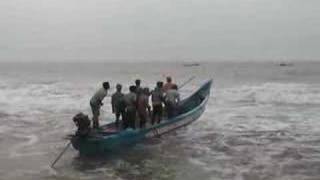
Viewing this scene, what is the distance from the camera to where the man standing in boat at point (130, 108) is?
16.8 meters

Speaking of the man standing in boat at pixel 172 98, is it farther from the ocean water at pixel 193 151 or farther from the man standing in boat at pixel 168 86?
the ocean water at pixel 193 151

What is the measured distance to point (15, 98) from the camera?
126ft

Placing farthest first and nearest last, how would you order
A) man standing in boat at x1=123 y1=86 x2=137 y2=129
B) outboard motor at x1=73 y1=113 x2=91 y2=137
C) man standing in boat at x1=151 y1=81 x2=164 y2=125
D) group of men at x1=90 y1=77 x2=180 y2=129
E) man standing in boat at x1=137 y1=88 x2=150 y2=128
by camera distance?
man standing in boat at x1=151 y1=81 x2=164 y2=125 → man standing in boat at x1=137 y1=88 x2=150 y2=128 → man standing in boat at x1=123 y1=86 x2=137 y2=129 → group of men at x1=90 y1=77 x2=180 y2=129 → outboard motor at x1=73 y1=113 x2=91 y2=137

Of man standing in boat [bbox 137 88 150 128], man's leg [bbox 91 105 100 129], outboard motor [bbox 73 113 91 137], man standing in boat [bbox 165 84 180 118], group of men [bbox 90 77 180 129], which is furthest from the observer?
man standing in boat [bbox 165 84 180 118]

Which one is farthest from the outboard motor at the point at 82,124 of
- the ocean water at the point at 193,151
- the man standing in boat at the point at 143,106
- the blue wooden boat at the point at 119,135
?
the man standing in boat at the point at 143,106

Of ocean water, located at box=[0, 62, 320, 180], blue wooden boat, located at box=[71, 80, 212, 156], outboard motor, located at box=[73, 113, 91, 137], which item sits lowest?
ocean water, located at box=[0, 62, 320, 180]

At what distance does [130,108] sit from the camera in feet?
55.3

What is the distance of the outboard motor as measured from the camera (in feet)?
48.1

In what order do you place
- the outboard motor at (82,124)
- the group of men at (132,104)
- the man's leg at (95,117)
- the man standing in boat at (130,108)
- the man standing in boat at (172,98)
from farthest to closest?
the man standing in boat at (172,98), the man standing in boat at (130,108), the group of men at (132,104), the man's leg at (95,117), the outboard motor at (82,124)

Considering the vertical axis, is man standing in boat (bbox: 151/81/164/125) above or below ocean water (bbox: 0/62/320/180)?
above

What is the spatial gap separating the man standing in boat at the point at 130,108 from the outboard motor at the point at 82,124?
222cm

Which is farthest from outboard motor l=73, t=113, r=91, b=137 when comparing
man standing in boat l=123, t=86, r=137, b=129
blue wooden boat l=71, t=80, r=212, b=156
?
man standing in boat l=123, t=86, r=137, b=129

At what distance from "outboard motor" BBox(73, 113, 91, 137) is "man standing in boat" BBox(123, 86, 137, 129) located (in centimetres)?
222

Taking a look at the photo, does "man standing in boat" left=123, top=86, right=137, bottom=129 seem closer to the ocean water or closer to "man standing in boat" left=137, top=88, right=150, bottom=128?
"man standing in boat" left=137, top=88, right=150, bottom=128
